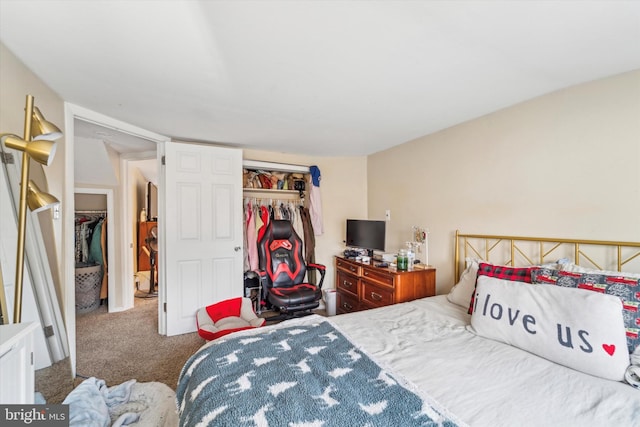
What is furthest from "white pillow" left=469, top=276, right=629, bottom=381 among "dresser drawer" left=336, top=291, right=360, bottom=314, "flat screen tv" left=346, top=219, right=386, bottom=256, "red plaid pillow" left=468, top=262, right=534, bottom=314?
"dresser drawer" left=336, top=291, right=360, bottom=314

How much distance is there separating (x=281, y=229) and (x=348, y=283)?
110 centimetres

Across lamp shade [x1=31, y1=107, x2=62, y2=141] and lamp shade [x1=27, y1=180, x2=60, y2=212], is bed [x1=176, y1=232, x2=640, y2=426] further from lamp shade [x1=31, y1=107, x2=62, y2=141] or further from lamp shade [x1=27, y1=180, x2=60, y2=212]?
lamp shade [x1=31, y1=107, x2=62, y2=141]

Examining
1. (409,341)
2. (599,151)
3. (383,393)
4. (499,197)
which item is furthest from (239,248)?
(599,151)

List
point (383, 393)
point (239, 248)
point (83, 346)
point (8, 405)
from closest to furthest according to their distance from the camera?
point (8, 405)
point (383, 393)
point (83, 346)
point (239, 248)

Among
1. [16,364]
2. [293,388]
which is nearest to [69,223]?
[16,364]

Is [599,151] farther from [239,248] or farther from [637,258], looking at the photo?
[239,248]

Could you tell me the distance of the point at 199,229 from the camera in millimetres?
2848

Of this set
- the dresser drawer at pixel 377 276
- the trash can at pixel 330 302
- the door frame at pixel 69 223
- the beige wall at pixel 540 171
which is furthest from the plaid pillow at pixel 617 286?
the door frame at pixel 69 223

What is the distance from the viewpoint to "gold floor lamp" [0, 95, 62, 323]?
3.02 ft

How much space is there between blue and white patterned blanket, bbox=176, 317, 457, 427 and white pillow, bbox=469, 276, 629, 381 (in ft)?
2.54

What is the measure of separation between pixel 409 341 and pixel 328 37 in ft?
5.53

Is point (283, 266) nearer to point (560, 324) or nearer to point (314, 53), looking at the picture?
point (314, 53)

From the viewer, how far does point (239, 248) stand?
9.99 ft

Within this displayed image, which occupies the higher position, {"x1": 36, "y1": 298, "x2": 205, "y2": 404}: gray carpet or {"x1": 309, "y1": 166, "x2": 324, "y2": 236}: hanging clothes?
{"x1": 309, "y1": 166, "x2": 324, "y2": 236}: hanging clothes
